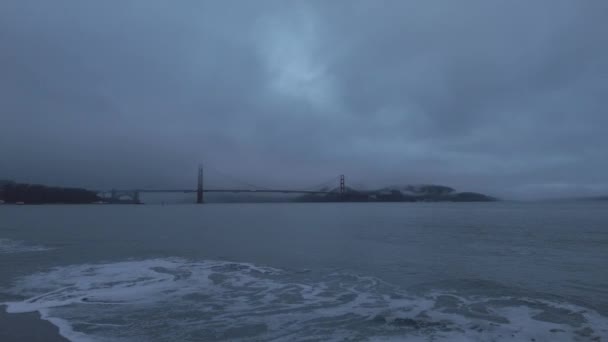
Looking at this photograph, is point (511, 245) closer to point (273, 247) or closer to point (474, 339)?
point (273, 247)

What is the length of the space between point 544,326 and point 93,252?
15206mm

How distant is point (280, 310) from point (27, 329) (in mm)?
3798

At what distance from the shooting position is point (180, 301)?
830cm

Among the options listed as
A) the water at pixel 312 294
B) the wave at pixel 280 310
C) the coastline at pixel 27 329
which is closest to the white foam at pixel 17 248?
the water at pixel 312 294

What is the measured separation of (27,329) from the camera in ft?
20.7

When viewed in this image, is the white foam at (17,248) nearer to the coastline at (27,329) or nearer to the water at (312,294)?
the water at (312,294)

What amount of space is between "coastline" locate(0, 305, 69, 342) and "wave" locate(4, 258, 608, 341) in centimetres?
16

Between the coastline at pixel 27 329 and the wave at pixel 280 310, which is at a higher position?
the coastline at pixel 27 329

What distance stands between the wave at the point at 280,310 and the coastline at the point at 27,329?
163mm

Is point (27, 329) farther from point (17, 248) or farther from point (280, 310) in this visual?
point (17, 248)

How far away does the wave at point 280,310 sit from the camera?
6.38 meters

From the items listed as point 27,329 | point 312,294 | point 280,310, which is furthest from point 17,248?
point 280,310

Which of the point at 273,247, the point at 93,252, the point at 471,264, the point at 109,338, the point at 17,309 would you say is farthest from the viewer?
the point at 273,247

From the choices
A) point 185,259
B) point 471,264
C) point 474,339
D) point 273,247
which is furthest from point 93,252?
point 474,339
